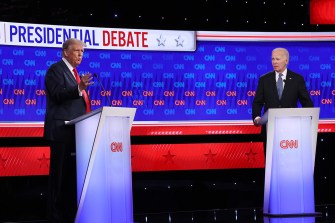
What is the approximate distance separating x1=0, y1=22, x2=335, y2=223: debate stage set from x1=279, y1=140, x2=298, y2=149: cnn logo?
967 millimetres

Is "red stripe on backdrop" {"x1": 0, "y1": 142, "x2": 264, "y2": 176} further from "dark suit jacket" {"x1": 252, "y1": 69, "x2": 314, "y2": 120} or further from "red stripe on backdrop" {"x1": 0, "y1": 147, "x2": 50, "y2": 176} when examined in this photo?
"dark suit jacket" {"x1": 252, "y1": 69, "x2": 314, "y2": 120}

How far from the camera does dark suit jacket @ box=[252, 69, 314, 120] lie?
19.5 ft

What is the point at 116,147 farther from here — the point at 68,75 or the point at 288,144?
the point at 288,144

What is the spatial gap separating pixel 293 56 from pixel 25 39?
9.37ft

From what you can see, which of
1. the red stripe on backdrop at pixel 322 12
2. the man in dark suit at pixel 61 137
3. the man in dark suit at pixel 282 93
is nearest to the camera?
the man in dark suit at pixel 61 137

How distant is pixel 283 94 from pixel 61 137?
209cm

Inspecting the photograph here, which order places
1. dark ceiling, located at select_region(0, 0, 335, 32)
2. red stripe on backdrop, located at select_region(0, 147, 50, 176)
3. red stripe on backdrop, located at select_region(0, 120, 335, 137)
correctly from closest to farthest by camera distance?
red stripe on backdrop, located at select_region(0, 147, 50, 176) < dark ceiling, located at select_region(0, 0, 335, 32) < red stripe on backdrop, located at select_region(0, 120, 335, 137)

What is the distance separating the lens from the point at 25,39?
6.57 meters

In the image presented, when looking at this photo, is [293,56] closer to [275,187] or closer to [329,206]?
[329,206]

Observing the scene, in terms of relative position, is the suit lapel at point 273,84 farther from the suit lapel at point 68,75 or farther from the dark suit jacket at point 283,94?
the suit lapel at point 68,75

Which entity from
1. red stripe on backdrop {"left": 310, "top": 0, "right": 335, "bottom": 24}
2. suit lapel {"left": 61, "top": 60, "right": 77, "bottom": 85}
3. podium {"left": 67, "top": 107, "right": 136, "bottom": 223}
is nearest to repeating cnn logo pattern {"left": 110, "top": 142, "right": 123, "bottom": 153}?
podium {"left": 67, "top": 107, "right": 136, "bottom": 223}

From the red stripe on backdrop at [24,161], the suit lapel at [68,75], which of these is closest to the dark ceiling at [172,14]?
the red stripe on backdrop at [24,161]

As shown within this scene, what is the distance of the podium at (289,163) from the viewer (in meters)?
5.23

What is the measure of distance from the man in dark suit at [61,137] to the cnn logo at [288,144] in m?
1.55
